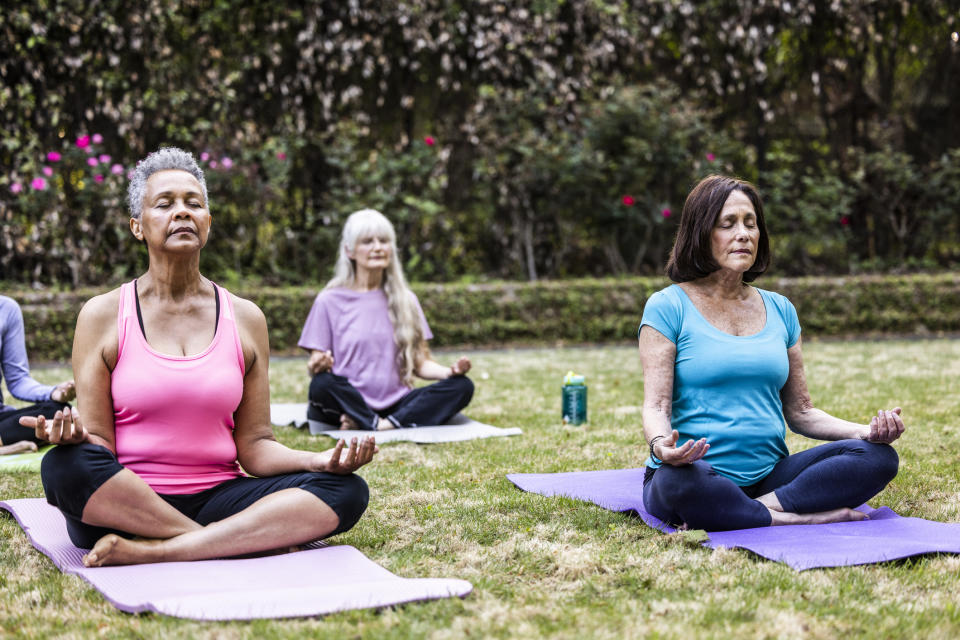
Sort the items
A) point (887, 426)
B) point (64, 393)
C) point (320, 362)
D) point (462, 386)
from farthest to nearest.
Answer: point (462, 386) < point (320, 362) < point (64, 393) < point (887, 426)

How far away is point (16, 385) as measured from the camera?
4.79 meters

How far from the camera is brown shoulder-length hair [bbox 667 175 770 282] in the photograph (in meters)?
3.31

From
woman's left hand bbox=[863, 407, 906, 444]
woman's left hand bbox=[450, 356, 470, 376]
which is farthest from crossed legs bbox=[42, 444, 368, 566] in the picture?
woman's left hand bbox=[450, 356, 470, 376]

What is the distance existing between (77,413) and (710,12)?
11.5 metres

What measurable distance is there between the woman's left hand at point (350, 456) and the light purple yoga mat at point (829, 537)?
40.8 inches

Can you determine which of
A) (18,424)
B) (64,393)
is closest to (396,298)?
(64,393)

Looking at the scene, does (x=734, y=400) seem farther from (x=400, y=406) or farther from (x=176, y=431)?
(x=400, y=406)

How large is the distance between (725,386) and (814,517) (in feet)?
1.71

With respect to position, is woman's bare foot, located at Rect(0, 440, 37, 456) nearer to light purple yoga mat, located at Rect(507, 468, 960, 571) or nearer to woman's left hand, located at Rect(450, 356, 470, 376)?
woman's left hand, located at Rect(450, 356, 470, 376)

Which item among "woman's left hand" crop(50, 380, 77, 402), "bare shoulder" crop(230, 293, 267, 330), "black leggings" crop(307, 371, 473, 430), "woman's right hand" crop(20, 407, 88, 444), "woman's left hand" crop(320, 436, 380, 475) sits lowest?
"black leggings" crop(307, 371, 473, 430)

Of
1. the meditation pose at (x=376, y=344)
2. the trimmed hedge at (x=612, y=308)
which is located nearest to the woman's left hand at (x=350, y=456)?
the meditation pose at (x=376, y=344)

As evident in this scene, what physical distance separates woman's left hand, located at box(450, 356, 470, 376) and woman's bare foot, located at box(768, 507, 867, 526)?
7.59 ft

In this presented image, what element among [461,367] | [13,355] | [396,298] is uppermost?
[396,298]

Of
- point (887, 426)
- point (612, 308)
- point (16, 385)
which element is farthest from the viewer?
point (612, 308)
